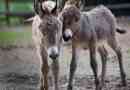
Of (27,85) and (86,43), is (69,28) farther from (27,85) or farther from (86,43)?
(27,85)

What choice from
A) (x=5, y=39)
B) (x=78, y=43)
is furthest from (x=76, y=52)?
(x=5, y=39)

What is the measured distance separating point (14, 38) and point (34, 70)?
390cm

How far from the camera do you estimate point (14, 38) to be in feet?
42.4

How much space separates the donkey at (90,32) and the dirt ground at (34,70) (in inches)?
13.1

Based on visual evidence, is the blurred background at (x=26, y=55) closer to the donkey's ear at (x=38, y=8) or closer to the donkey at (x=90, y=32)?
the donkey at (x=90, y=32)

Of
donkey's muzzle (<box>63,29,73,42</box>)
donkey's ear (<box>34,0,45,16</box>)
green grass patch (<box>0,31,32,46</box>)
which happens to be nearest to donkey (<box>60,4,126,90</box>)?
donkey's muzzle (<box>63,29,73,42</box>)

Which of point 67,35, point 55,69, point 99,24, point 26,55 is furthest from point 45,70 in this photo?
point 26,55

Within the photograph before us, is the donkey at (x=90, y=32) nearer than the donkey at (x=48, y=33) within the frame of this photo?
No

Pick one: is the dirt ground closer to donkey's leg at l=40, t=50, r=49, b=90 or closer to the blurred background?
the blurred background

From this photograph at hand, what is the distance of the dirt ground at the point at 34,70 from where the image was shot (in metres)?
7.66

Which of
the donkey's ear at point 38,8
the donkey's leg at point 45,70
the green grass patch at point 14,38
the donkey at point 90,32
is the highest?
the donkey's ear at point 38,8

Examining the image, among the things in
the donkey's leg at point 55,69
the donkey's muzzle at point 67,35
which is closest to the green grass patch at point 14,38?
the donkey's leg at point 55,69

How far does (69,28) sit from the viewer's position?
21.5 ft

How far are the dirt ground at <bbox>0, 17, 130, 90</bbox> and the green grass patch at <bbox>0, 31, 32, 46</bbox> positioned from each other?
75 cm
